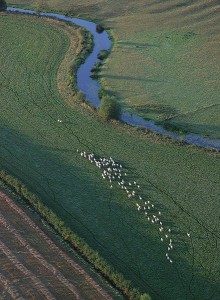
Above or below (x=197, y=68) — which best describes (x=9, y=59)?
above

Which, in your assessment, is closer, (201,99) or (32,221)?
(32,221)

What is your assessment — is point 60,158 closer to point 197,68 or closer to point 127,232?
point 127,232

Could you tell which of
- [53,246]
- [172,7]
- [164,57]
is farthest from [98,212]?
[172,7]

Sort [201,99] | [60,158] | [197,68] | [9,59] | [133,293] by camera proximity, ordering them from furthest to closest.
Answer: [9,59], [197,68], [201,99], [60,158], [133,293]

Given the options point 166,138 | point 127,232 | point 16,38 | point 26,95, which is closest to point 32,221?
point 127,232

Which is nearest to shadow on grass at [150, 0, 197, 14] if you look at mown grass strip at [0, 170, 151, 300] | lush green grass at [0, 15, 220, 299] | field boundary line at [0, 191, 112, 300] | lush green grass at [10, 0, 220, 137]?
lush green grass at [10, 0, 220, 137]

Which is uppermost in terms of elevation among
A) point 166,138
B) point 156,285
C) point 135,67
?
point 135,67

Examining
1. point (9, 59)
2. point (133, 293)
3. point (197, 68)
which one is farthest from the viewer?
point (9, 59)
